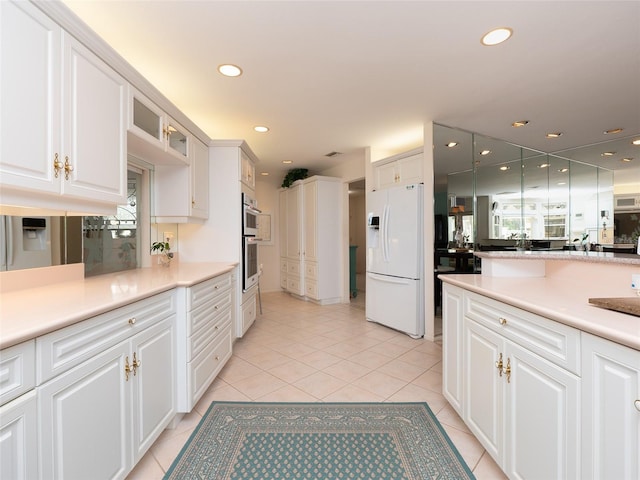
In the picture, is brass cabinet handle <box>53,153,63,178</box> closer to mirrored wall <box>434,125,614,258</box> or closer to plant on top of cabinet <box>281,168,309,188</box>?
mirrored wall <box>434,125,614,258</box>

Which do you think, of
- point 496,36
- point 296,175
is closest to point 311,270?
point 296,175

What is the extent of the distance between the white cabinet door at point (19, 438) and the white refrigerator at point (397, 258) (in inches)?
127

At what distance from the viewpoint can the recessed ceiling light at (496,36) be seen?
1744 millimetres

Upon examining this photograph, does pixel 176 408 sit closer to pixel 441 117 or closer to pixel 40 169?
pixel 40 169

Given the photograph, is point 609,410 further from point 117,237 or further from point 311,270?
point 311,270

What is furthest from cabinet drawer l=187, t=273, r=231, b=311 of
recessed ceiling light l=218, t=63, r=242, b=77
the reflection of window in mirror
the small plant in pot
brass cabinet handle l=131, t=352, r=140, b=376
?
recessed ceiling light l=218, t=63, r=242, b=77

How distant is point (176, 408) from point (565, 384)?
2.02 meters

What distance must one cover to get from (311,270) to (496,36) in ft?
13.2

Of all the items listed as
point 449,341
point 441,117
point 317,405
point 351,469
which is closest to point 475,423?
point 449,341

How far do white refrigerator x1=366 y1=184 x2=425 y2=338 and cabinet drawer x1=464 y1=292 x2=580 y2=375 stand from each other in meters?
1.82

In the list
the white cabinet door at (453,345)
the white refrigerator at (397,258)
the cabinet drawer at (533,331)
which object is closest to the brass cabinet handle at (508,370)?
the cabinet drawer at (533,331)

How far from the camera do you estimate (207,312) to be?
214cm

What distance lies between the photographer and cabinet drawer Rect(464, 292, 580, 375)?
983mm

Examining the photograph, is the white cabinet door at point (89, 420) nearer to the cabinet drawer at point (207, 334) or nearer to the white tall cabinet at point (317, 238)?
the cabinet drawer at point (207, 334)
